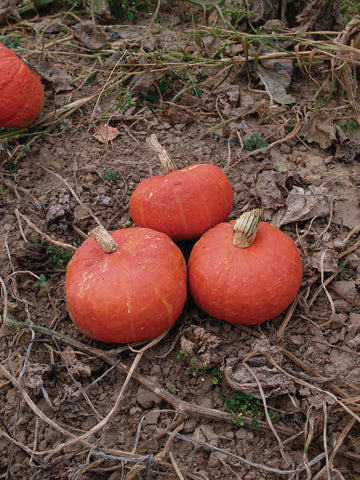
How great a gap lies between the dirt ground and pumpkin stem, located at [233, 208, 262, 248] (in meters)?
0.52

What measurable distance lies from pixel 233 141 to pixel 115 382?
2.22 m

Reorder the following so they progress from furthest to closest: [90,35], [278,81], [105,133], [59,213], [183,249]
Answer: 1. [90,35]
2. [278,81]
3. [105,133]
4. [59,213]
5. [183,249]

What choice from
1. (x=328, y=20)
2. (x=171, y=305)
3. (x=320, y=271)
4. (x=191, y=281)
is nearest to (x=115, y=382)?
(x=171, y=305)

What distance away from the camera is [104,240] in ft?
7.47

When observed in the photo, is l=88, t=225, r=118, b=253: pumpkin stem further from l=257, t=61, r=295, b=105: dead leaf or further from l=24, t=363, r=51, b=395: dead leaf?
l=257, t=61, r=295, b=105: dead leaf

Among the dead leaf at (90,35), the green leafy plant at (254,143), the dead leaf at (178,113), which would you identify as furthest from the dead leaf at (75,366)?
the dead leaf at (90,35)

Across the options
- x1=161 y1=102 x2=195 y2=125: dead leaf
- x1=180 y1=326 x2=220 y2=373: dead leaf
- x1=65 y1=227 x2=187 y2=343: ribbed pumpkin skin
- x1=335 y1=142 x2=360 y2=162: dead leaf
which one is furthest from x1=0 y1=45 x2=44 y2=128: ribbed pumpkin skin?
x1=335 y1=142 x2=360 y2=162: dead leaf

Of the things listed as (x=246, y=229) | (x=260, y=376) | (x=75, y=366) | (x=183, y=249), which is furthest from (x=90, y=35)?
(x=260, y=376)

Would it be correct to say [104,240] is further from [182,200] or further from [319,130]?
[319,130]

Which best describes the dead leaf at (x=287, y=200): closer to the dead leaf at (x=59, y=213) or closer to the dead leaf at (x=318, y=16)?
the dead leaf at (x=59, y=213)

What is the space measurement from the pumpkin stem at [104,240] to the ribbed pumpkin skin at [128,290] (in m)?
0.03

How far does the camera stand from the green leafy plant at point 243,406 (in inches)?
81.6

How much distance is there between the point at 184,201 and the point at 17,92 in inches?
76.4

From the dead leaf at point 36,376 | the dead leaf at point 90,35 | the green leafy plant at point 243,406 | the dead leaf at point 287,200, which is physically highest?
the dead leaf at point 90,35
